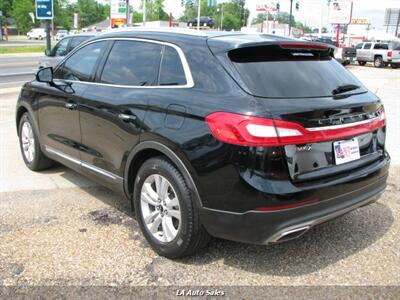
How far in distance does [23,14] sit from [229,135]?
324 feet

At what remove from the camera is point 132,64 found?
4.09 metres

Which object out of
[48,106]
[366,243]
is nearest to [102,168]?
[48,106]

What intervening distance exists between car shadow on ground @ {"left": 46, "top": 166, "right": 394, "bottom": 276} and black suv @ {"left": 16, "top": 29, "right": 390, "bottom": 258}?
1.05ft

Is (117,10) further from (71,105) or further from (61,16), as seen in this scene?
(61,16)

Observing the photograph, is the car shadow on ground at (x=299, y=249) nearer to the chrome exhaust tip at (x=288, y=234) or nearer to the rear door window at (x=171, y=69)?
the chrome exhaust tip at (x=288, y=234)

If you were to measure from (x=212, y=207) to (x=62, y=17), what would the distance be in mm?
109058

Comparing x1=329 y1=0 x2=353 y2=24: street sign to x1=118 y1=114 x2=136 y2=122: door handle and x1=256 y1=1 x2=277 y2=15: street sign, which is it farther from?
x1=118 y1=114 x2=136 y2=122: door handle

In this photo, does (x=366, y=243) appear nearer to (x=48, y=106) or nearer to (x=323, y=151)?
(x=323, y=151)

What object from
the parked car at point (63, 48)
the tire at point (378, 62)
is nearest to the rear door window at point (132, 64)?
the parked car at point (63, 48)

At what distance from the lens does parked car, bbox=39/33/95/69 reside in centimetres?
1392

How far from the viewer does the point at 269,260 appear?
370cm

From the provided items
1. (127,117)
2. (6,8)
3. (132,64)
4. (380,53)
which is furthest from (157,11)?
(127,117)

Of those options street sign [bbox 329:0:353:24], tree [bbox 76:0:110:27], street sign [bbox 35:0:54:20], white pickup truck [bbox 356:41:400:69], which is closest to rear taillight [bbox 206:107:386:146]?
street sign [bbox 35:0:54:20]

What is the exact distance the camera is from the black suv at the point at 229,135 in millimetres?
3051
